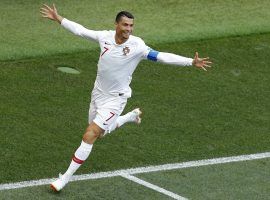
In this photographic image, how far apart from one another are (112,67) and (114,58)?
0.13 metres

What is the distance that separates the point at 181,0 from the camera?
67.7ft

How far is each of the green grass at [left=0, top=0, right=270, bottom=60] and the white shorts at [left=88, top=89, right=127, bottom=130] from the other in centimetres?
508

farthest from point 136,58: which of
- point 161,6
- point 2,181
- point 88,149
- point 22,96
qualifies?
point 161,6

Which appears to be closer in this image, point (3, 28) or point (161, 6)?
point (3, 28)

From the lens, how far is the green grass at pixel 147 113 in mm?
12914

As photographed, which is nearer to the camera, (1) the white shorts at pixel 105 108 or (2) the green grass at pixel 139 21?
(1) the white shorts at pixel 105 108

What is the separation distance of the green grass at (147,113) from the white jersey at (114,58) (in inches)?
53.4

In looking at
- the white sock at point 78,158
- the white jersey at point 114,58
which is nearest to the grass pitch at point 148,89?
the white sock at point 78,158

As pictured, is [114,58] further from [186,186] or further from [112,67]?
[186,186]

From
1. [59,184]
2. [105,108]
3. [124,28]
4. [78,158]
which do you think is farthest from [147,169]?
[124,28]

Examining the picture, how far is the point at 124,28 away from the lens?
1170 cm

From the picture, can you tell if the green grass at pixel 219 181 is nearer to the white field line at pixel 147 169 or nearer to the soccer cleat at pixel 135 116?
the white field line at pixel 147 169

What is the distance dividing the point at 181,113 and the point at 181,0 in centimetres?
637

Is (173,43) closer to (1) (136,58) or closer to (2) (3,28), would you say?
(2) (3,28)
